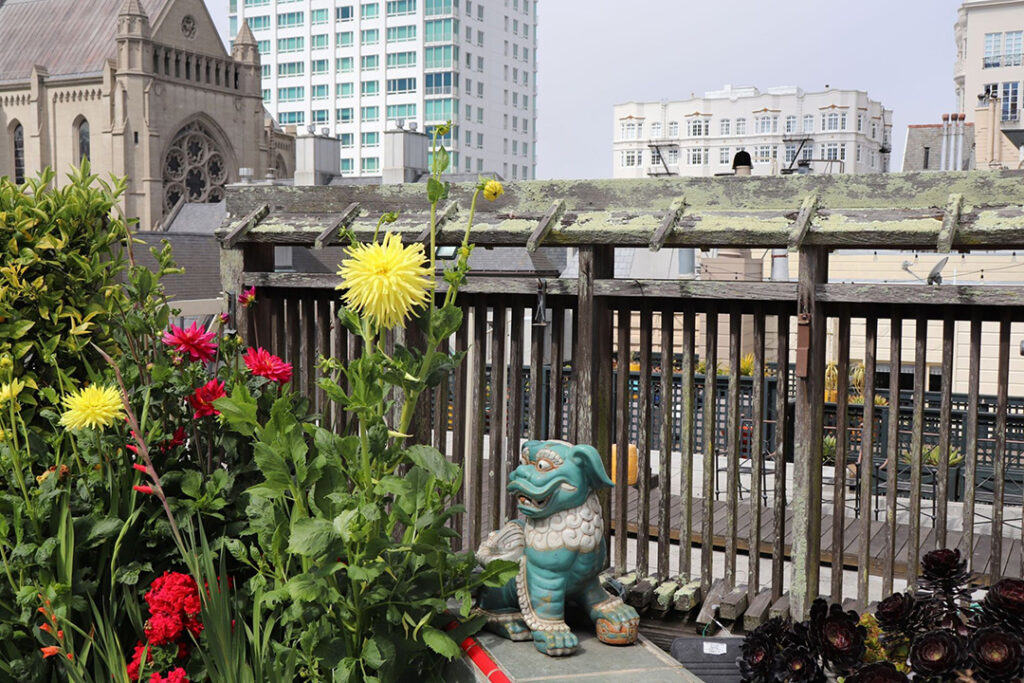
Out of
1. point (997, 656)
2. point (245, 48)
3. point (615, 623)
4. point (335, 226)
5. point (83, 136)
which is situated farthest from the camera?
point (245, 48)

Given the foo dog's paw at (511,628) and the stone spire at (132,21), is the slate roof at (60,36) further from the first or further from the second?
the foo dog's paw at (511,628)

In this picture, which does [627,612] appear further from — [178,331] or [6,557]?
[6,557]

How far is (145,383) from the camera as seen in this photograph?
11.6 ft

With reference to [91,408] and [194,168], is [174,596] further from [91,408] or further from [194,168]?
[194,168]

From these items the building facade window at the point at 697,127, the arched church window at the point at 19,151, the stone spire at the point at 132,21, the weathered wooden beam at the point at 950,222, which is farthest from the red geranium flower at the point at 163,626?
the building facade window at the point at 697,127

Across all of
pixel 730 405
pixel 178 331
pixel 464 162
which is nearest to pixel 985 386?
pixel 730 405

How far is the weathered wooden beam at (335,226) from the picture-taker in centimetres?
416

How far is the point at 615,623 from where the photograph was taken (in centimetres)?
308

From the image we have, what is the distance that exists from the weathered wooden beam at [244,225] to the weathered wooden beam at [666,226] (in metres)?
1.83

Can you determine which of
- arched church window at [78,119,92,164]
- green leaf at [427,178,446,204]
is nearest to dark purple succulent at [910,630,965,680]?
green leaf at [427,178,446,204]

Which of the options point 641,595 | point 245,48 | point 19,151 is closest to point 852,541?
point 641,595

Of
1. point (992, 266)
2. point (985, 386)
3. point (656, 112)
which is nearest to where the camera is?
point (985, 386)

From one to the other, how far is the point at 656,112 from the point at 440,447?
366 ft

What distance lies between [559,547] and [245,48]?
5891 centimetres
